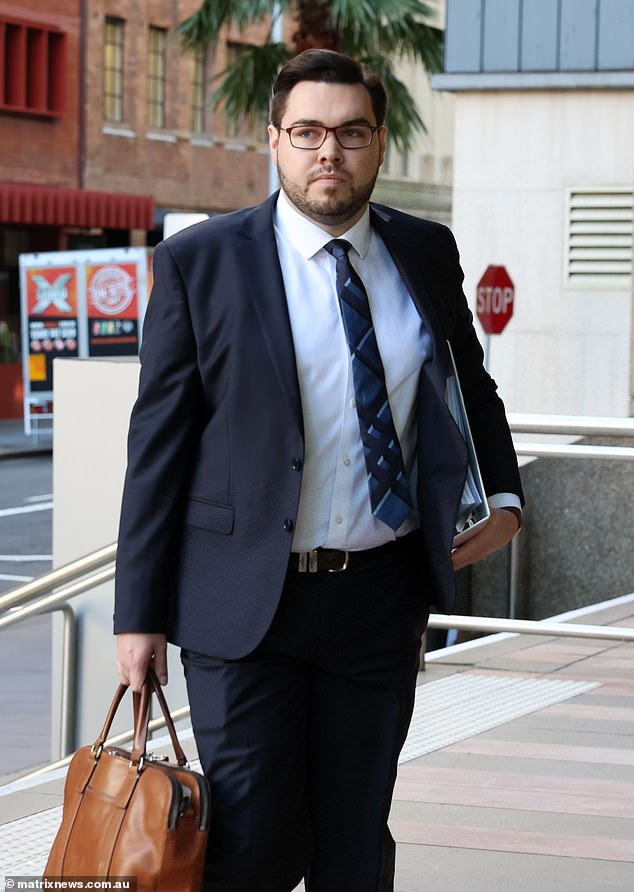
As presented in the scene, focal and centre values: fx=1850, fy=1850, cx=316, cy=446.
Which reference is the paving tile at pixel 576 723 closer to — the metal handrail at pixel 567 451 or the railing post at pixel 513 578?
the metal handrail at pixel 567 451

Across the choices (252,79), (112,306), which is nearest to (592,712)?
(112,306)

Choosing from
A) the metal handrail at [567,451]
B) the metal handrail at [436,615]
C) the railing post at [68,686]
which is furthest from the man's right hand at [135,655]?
the railing post at [68,686]

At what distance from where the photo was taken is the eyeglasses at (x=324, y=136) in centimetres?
317

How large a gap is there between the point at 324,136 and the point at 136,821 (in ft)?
3.91

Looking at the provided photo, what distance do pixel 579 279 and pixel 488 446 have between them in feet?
57.7

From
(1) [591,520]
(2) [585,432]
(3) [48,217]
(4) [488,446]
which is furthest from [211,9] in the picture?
(4) [488,446]

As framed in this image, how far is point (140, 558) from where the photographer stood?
3.21m

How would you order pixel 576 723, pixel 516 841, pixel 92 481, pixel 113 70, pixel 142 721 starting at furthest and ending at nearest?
pixel 113 70 < pixel 92 481 < pixel 576 723 < pixel 516 841 < pixel 142 721

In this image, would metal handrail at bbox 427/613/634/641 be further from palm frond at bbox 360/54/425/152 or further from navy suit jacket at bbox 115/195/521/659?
palm frond at bbox 360/54/425/152

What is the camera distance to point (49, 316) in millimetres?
26906

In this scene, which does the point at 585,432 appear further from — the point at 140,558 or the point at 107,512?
the point at 140,558

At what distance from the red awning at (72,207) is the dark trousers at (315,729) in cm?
2996

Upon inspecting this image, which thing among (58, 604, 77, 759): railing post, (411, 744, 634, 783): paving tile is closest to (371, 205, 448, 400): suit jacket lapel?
(411, 744, 634, 783): paving tile

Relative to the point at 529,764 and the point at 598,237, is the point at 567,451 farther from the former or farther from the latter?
the point at 598,237
